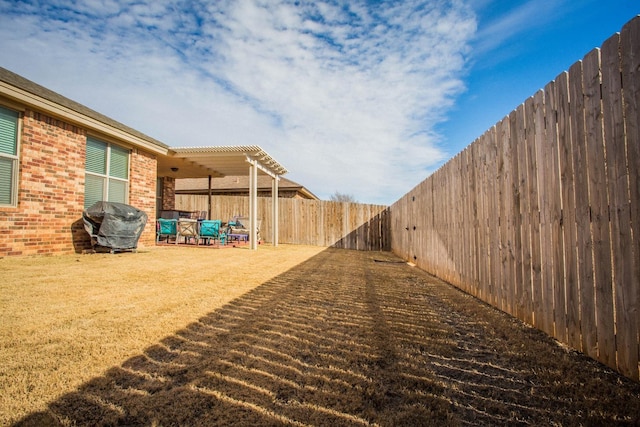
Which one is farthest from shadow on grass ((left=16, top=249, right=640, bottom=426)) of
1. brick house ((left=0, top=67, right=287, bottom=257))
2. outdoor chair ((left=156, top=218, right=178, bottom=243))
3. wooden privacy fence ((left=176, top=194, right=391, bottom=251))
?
wooden privacy fence ((left=176, top=194, right=391, bottom=251))

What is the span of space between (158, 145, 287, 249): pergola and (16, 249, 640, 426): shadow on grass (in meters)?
7.02

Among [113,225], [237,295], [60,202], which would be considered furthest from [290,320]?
[60,202]

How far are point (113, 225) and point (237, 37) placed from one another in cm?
530

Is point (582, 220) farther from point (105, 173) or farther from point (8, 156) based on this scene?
point (105, 173)

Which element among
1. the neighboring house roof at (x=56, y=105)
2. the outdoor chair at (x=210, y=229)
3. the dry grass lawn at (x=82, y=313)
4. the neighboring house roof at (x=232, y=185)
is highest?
the neighboring house roof at (x=232, y=185)

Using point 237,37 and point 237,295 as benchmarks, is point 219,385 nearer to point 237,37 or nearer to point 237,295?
point 237,295

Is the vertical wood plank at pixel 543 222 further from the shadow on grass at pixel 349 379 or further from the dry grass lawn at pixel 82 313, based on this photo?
the dry grass lawn at pixel 82 313

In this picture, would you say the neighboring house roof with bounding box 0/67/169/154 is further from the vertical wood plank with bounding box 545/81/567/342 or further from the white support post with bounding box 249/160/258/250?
the vertical wood plank with bounding box 545/81/567/342

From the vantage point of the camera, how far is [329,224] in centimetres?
1302

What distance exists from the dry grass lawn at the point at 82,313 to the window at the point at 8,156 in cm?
116

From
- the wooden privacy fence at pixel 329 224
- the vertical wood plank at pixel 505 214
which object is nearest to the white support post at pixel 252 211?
the wooden privacy fence at pixel 329 224

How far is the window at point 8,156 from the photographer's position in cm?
491

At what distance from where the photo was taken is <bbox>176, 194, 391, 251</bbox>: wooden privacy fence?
12656 millimetres

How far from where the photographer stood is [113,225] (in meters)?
6.14
